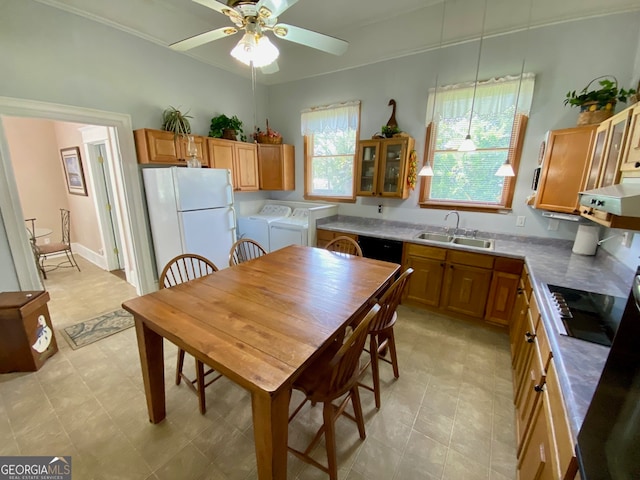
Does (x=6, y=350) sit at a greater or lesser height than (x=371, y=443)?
greater

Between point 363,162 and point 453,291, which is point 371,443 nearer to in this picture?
point 453,291

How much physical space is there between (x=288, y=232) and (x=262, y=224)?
0.52 metres

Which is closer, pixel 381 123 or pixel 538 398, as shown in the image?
pixel 538 398

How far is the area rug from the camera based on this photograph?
8.06 feet

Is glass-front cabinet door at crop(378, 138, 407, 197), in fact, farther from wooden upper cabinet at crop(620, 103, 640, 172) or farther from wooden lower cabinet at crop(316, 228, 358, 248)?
wooden upper cabinet at crop(620, 103, 640, 172)

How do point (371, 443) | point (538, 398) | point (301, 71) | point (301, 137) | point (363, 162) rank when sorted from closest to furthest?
point (538, 398)
point (371, 443)
point (363, 162)
point (301, 71)
point (301, 137)

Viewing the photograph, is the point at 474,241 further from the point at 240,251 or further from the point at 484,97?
the point at 240,251

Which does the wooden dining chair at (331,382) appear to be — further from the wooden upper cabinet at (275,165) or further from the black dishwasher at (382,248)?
the wooden upper cabinet at (275,165)

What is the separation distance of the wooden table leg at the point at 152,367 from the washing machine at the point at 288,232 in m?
2.22

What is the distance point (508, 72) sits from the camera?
8.82 feet

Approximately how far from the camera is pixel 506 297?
249cm

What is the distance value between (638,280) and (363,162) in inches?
122

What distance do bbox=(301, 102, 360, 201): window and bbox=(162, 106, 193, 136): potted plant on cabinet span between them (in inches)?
67.0

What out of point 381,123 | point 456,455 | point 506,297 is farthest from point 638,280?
point 381,123
